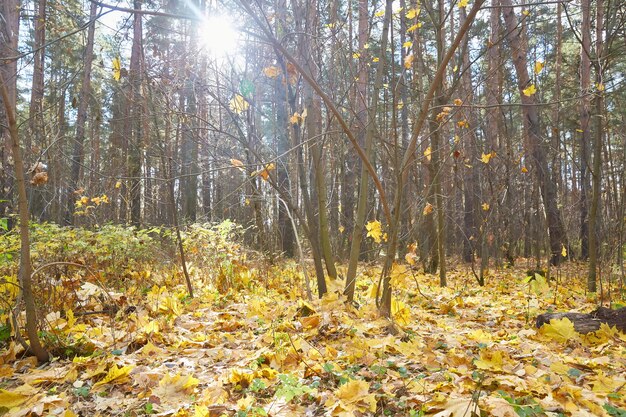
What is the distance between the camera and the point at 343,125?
2.20 metres

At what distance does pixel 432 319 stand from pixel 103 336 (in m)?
2.62

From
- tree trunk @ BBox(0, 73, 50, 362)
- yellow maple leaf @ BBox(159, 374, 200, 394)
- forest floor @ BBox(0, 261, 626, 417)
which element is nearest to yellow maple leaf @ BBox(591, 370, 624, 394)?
forest floor @ BBox(0, 261, 626, 417)

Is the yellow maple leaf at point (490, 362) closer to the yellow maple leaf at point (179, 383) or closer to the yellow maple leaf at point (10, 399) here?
the yellow maple leaf at point (179, 383)

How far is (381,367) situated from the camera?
2250mm

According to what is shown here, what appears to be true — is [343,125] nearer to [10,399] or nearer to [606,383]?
[606,383]

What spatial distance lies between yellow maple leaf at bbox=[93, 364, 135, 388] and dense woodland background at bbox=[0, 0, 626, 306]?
105cm

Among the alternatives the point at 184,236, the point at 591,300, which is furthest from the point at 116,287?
the point at 591,300

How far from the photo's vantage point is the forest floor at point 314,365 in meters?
1.84

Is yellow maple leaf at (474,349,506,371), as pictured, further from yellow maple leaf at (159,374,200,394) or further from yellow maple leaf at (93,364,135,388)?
yellow maple leaf at (93,364,135,388)

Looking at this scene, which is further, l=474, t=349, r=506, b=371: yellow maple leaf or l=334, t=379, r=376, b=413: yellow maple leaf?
l=474, t=349, r=506, b=371: yellow maple leaf

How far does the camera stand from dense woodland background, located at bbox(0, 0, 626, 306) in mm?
3117

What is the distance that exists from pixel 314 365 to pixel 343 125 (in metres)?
1.34

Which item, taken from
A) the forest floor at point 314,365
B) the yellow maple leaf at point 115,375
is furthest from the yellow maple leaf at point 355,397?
the yellow maple leaf at point 115,375

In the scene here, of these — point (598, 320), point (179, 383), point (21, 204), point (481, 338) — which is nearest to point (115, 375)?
point (179, 383)
